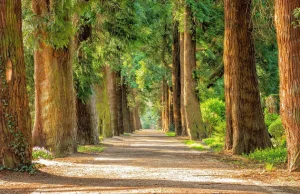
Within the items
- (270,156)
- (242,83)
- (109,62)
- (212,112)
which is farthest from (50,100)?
(212,112)

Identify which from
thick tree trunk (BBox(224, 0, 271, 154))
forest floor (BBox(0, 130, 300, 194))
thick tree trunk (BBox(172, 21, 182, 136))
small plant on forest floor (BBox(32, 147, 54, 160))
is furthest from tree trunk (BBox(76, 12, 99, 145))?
thick tree trunk (BBox(172, 21, 182, 136))

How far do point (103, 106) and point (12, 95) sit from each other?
21.9m

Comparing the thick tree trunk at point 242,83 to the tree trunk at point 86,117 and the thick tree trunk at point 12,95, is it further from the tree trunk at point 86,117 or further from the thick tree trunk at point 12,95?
the tree trunk at point 86,117

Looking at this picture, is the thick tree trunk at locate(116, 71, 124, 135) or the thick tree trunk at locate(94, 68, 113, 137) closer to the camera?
the thick tree trunk at locate(94, 68, 113, 137)

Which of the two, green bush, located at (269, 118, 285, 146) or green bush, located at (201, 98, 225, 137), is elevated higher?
green bush, located at (201, 98, 225, 137)

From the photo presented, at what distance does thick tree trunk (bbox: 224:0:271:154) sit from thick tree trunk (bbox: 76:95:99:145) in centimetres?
837

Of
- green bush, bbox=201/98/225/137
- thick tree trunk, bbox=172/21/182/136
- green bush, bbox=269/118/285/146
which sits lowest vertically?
green bush, bbox=269/118/285/146

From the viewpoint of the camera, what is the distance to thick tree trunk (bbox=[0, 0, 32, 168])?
11.9 metres

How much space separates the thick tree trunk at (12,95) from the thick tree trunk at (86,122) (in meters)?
12.4

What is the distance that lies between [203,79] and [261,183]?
19.9m

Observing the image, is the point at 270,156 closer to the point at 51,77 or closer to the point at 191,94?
the point at 51,77

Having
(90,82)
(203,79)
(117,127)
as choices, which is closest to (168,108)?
(117,127)

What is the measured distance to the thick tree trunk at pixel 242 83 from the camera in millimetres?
17656

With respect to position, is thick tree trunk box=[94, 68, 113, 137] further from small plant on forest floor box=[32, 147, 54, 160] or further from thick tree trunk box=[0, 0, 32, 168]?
thick tree trunk box=[0, 0, 32, 168]
